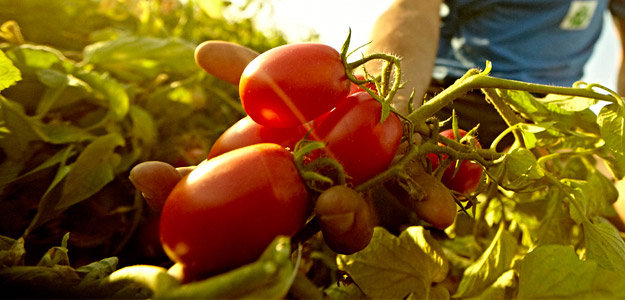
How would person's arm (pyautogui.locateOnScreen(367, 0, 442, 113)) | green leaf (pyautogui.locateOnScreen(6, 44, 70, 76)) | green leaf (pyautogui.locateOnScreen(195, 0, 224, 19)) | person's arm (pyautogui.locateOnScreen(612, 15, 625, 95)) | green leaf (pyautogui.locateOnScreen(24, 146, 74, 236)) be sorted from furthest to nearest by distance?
person's arm (pyautogui.locateOnScreen(612, 15, 625, 95)) < green leaf (pyautogui.locateOnScreen(195, 0, 224, 19)) < person's arm (pyautogui.locateOnScreen(367, 0, 442, 113)) < green leaf (pyautogui.locateOnScreen(6, 44, 70, 76)) < green leaf (pyautogui.locateOnScreen(24, 146, 74, 236))

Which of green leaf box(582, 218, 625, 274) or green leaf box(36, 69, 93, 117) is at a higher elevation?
green leaf box(36, 69, 93, 117)

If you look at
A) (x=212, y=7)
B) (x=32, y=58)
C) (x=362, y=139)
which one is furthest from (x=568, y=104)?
(x=212, y=7)

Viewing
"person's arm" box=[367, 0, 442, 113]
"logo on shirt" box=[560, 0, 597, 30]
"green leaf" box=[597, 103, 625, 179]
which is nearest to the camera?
"green leaf" box=[597, 103, 625, 179]

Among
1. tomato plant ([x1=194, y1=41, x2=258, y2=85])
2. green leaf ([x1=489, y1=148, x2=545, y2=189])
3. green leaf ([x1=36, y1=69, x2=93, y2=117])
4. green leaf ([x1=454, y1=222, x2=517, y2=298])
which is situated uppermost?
tomato plant ([x1=194, y1=41, x2=258, y2=85])

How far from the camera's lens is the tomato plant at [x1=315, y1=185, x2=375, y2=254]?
12.3 inches

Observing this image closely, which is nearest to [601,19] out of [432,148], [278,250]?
[432,148]

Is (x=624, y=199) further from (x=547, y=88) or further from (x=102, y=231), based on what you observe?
(x=102, y=231)

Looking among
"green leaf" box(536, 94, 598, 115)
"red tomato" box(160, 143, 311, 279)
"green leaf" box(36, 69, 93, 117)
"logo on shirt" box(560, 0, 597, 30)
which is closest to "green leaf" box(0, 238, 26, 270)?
"red tomato" box(160, 143, 311, 279)

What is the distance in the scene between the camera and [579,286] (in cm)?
42

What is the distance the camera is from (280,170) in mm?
325

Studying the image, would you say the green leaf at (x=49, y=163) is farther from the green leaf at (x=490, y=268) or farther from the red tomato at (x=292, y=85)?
the green leaf at (x=490, y=268)

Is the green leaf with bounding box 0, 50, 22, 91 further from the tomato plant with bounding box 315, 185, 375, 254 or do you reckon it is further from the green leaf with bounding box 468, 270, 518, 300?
the green leaf with bounding box 468, 270, 518, 300

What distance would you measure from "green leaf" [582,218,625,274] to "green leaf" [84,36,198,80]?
799 millimetres

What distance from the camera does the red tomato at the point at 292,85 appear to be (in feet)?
1.20
